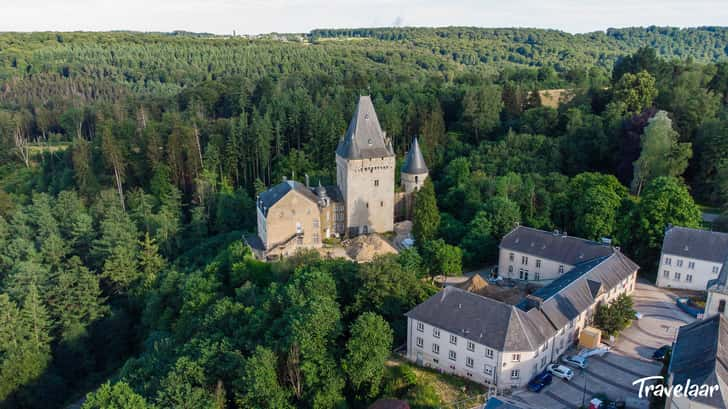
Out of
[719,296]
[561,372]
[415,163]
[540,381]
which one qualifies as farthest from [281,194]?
[719,296]

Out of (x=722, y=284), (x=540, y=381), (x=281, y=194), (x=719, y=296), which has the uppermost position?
(x=281, y=194)

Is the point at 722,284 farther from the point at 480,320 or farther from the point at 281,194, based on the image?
the point at 281,194

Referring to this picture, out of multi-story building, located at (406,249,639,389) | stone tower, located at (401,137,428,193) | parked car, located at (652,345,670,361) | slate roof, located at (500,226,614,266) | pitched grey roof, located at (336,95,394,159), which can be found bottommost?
parked car, located at (652,345,670,361)

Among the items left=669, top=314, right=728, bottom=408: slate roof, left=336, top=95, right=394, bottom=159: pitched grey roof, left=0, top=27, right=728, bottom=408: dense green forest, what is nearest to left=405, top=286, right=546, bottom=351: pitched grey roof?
left=0, top=27, right=728, bottom=408: dense green forest

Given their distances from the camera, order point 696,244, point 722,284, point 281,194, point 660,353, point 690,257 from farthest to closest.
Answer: point 281,194 < point 696,244 < point 690,257 < point 660,353 < point 722,284

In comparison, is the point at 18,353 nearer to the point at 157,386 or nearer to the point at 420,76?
the point at 157,386

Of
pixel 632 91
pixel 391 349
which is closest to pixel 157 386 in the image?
pixel 391 349

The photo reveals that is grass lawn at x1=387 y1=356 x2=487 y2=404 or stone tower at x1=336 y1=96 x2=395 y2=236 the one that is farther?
stone tower at x1=336 y1=96 x2=395 y2=236

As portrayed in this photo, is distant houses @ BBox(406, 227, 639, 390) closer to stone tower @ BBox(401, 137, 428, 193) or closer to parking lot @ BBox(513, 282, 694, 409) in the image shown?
parking lot @ BBox(513, 282, 694, 409)
